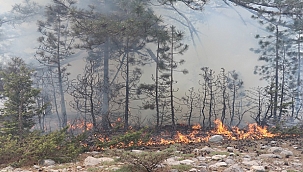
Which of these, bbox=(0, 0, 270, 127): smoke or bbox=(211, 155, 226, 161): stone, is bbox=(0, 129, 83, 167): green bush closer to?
bbox=(211, 155, 226, 161): stone

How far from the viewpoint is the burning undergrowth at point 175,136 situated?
8.53m

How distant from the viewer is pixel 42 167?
5.89 meters

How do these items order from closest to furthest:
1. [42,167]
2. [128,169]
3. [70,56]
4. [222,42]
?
1. [128,169]
2. [42,167]
3. [70,56]
4. [222,42]

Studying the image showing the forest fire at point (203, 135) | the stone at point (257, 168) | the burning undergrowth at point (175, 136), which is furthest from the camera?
the forest fire at point (203, 135)

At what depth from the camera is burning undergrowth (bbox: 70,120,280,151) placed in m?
8.53

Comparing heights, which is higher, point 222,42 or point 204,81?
point 222,42

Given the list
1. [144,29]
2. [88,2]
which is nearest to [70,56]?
[88,2]

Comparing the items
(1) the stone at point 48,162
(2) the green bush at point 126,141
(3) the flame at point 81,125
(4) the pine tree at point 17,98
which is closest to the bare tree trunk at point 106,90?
(3) the flame at point 81,125

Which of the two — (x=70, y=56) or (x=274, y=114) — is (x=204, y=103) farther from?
(x=70, y=56)

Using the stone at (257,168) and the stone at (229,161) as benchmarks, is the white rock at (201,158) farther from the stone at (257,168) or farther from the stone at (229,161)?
the stone at (257,168)

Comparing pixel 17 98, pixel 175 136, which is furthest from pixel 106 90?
pixel 17 98

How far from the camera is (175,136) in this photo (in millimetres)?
11344

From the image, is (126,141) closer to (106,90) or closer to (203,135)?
(106,90)

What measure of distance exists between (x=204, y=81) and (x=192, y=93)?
0.87m
